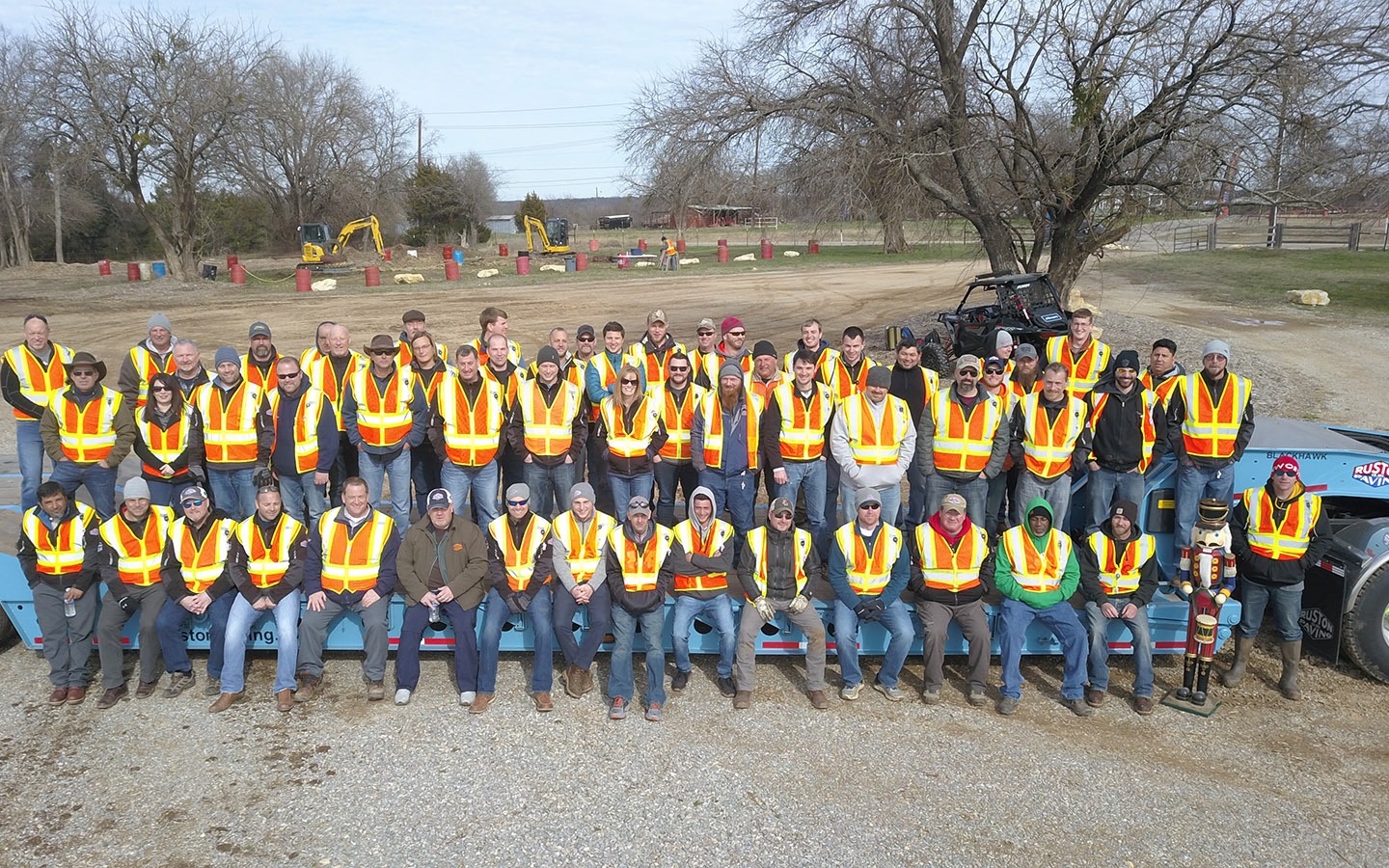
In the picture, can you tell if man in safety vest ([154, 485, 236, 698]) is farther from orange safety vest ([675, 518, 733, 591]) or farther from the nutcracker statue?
the nutcracker statue

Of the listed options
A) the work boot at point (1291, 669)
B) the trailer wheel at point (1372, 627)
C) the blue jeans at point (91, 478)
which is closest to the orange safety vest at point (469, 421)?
the blue jeans at point (91, 478)

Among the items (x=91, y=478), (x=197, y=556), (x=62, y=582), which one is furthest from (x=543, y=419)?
(x=91, y=478)

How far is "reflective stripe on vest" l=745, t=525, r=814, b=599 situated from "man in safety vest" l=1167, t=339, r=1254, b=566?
2.81 m

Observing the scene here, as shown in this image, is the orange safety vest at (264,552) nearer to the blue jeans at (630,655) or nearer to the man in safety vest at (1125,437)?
the blue jeans at (630,655)

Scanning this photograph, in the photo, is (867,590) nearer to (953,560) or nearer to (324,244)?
(953,560)

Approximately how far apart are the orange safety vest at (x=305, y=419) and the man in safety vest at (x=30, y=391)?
6.96 ft

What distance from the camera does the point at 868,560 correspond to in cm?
617

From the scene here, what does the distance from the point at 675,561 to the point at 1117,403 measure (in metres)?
3.44

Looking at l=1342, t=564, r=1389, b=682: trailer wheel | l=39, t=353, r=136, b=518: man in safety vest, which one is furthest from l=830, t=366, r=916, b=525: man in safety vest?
l=39, t=353, r=136, b=518: man in safety vest

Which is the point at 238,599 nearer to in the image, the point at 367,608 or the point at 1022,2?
the point at 367,608

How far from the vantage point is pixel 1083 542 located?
6.30 m

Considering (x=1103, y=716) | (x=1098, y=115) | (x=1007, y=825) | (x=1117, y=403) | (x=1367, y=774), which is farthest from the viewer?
(x=1098, y=115)

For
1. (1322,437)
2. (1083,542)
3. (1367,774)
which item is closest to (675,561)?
(1083,542)

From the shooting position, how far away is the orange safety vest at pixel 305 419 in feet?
23.1
